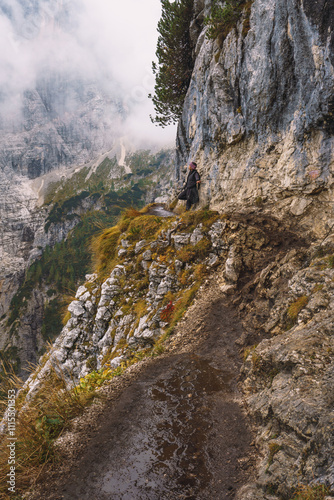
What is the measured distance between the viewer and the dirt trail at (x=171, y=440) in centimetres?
377

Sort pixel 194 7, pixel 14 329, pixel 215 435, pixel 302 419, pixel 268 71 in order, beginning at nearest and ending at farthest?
1. pixel 302 419
2. pixel 215 435
3. pixel 268 71
4. pixel 194 7
5. pixel 14 329

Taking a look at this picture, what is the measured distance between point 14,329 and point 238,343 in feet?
340

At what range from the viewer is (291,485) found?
2.93 meters

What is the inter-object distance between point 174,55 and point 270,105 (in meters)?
16.4

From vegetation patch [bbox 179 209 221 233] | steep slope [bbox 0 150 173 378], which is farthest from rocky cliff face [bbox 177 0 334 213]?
steep slope [bbox 0 150 173 378]

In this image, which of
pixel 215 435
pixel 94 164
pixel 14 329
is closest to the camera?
pixel 215 435

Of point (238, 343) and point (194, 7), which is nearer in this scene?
point (238, 343)

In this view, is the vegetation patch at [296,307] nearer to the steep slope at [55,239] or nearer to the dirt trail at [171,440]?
the dirt trail at [171,440]

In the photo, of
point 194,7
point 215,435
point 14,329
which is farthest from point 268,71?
point 14,329

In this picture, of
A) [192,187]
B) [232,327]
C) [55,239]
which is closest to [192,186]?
[192,187]

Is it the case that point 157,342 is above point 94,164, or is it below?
below

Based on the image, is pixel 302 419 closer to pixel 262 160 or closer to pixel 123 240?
pixel 262 160

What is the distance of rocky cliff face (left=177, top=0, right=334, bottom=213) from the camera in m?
8.27

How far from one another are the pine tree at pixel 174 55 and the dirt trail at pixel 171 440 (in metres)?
24.2
